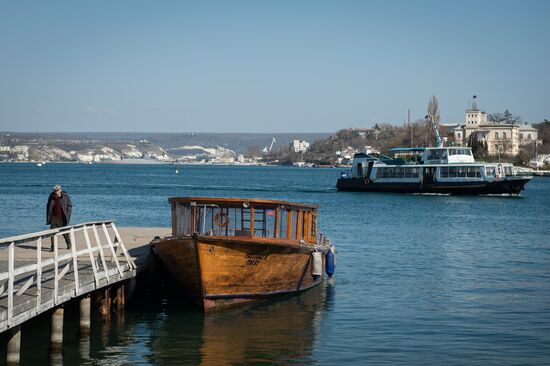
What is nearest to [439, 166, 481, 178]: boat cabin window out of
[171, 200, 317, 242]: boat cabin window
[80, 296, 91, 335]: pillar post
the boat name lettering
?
[171, 200, 317, 242]: boat cabin window

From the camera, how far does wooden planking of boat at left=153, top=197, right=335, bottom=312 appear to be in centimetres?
2052

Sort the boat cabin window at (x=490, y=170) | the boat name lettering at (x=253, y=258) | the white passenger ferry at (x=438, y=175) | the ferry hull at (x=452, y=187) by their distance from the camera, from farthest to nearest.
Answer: the boat cabin window at (x=490, y=170) < the white passenger ferry at (x=438, y=175) < the ferry hull at (x=452, y=187) < the boat name lettering at (x=253, y=258)

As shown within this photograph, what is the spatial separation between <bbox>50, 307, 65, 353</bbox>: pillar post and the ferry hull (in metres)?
69.9

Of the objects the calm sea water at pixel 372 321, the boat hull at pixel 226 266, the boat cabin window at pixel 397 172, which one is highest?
the boat cabin window at pixel 397 172

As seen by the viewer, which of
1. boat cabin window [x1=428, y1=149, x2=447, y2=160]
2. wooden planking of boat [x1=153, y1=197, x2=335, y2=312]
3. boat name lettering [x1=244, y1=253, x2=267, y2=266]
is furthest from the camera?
boat cabin window [x1=428, y1=149, x2=447, y2=160]

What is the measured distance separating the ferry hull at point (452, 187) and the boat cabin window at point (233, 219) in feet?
208

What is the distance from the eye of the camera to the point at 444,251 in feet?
122

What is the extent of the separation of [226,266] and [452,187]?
219 ft

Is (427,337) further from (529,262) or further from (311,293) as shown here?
(529,262)

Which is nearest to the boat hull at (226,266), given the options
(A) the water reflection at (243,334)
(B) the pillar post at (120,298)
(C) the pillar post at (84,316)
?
(A) the water reflection at (243,334)

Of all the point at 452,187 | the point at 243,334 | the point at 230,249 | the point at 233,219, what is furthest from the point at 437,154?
the point at 243,334

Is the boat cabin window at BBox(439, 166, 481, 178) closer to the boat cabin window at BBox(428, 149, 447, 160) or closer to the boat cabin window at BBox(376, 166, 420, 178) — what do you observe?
the boat cabin window at BBox(428, 149, 447, 160)

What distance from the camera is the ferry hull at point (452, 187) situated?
82.9 meters

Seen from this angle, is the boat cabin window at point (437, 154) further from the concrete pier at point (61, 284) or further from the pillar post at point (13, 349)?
the pillar post at point (13, 349)
